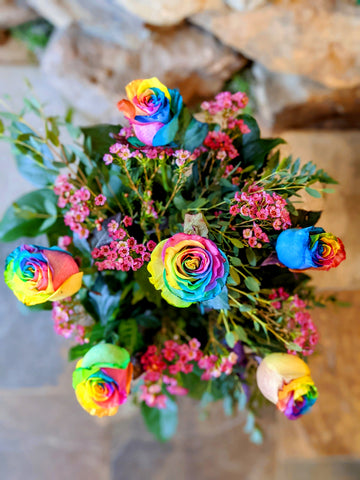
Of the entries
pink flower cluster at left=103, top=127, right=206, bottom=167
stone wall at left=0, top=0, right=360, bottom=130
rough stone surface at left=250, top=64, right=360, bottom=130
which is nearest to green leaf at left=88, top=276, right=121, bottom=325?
pink flower cluster at left=103, top=127, right=206, bottom=167

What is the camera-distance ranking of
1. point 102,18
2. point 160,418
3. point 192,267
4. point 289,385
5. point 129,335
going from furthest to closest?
point 102,18 → point 160,418 → point 129,335 → point 289,385 → point 192,267

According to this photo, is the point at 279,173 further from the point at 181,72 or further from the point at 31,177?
the point at 181,72

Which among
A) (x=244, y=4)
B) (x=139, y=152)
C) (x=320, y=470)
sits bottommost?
(x=320, y=470)

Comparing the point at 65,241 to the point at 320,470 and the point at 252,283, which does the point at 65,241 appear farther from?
the point at 320,470

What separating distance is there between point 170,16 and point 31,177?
595 mm

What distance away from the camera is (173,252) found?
39 cm

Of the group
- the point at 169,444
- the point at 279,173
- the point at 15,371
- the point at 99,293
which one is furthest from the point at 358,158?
the point at 15,371

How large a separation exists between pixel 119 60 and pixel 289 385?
3.23 feet

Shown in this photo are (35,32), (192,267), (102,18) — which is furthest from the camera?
(35,32)

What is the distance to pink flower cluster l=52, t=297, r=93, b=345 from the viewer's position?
22.6 inches

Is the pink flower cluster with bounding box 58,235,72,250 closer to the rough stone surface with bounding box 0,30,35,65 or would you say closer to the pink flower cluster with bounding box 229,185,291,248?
the pink flower cluster with bounding box 229,185,291,248

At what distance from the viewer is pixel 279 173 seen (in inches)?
19.1

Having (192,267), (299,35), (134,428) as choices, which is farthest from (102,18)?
(134,428)

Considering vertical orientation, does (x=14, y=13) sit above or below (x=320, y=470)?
above
